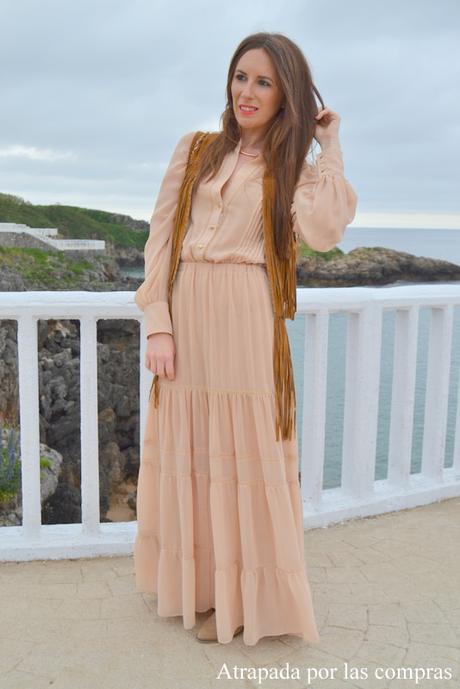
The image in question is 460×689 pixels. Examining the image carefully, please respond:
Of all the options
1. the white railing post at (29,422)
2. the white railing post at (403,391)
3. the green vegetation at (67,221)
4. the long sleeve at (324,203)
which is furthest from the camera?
the green vegetation at (67,221)

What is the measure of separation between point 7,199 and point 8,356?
42.4 meters

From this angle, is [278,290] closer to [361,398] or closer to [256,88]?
[256,88]

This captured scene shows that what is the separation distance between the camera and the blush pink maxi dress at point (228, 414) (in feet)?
6.63

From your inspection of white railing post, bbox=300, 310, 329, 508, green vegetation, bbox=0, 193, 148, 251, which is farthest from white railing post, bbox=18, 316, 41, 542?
green vegetation, bbox=0, 193, 148, 251

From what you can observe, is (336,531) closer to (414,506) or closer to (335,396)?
(414,506)

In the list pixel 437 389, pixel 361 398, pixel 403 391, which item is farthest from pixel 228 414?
pixel 437 389

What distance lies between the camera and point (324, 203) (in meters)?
1.89

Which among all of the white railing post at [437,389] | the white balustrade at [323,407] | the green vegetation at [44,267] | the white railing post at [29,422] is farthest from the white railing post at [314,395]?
the green vegetation at [44,267]

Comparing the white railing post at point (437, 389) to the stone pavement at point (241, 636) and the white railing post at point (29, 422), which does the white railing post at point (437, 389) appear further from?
the white railing post at point (29, 422)

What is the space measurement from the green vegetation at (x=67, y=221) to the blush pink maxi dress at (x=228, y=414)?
2171 inches

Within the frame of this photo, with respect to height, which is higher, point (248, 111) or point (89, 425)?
point (248, 111)

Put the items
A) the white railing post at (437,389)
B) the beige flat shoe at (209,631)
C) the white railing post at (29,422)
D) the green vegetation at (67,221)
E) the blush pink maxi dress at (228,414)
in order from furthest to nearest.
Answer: the green vegetation at (67,221), the white railing post at (437,389), the white railing post at (29,422), the beige flat shoe at (209,631), the blush pink maxi dress at (228,414)

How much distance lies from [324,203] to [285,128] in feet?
0.84

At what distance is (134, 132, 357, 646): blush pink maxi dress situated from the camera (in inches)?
79.5
